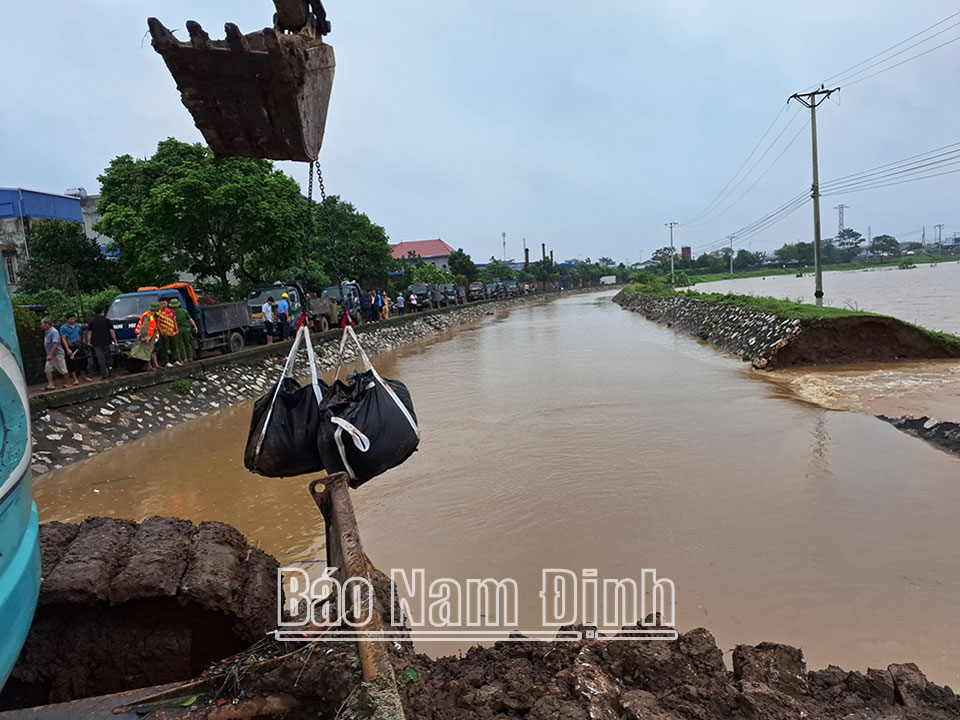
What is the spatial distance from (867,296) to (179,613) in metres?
39.2

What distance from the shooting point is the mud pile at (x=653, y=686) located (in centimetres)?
244

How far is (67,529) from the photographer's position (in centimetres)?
326

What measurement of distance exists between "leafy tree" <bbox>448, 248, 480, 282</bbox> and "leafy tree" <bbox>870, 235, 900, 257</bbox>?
237 ft

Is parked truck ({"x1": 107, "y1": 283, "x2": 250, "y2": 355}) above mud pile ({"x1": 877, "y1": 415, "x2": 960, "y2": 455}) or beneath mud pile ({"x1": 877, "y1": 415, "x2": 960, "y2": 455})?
above

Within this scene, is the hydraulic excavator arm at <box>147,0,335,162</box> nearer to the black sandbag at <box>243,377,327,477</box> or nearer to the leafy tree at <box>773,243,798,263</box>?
the black sandbag at <box>243,377,327,477</box>

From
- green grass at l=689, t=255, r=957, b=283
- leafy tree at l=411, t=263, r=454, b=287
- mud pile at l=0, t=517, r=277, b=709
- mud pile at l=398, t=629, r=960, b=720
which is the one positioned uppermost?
leafy tree at l=411, t=263, r=454, b=287

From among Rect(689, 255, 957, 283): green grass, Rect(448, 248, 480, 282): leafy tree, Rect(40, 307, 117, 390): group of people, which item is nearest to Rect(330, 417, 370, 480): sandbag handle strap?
Rect(40, 307, 117, 390): group of people

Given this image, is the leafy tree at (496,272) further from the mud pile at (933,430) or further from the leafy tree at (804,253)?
the mud pile at (933,430)

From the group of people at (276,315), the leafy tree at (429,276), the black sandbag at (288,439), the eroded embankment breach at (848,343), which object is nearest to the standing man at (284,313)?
the group of people at (276,315)

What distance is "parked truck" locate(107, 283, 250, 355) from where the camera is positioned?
502 inches

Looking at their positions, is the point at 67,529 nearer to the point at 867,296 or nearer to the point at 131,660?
the point at 131,660

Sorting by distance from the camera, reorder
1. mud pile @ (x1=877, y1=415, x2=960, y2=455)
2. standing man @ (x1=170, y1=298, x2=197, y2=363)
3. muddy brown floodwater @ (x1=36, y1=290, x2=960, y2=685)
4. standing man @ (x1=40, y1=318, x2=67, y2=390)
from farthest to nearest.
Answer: standing man @ (x1=170, y1=298, x2=197, y2=363) < standing man @ (x1=40, y1=318, x2=67, y2=390) < mud pile @ (x1=877, y1=415, x2=960, y2=455) < muddy brown floodwater @ (x1=36, y1=290, x2=960, y2=685)

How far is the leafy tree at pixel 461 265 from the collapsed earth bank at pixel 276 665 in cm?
5684

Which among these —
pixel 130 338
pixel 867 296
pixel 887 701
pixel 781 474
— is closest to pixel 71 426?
pixel 130 338
